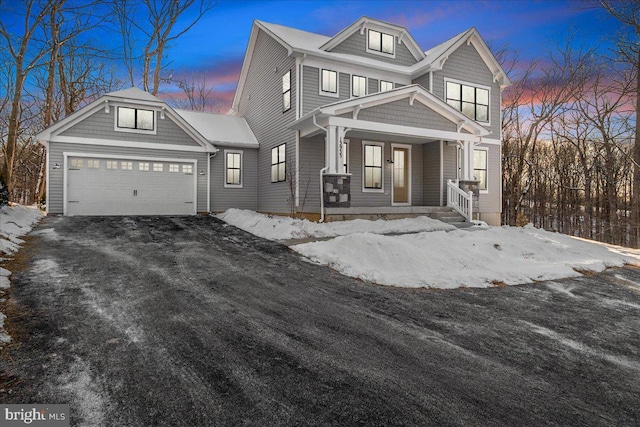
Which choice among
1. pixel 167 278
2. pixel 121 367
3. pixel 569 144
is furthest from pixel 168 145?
pixel 569 144

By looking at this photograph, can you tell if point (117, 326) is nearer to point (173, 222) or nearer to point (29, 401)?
point (29, 401)

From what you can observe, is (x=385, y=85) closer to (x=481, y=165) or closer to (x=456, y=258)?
(x=481, y=165)

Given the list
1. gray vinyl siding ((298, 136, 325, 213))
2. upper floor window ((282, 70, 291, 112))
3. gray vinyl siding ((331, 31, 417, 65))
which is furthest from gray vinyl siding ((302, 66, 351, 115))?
gray vinyl siding ((331, 31, 417, 65))

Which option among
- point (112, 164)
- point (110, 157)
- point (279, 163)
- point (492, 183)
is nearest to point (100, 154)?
point (110, 157)

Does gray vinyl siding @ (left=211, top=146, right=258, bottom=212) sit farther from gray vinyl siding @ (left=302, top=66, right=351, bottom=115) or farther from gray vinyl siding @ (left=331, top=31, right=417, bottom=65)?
gray vinyl siding @ (left=331, top=31, right=417, bottom=65)

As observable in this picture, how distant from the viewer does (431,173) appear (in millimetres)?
14633

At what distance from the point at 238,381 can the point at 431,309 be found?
307 cm

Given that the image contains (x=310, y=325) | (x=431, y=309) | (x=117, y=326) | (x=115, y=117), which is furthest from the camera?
(x=115, y=117)

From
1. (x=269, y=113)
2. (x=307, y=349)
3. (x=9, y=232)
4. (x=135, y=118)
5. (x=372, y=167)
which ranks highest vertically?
(x=269, y=113)

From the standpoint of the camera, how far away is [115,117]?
14.2 metres

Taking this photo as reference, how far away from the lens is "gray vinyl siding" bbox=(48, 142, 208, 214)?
13.1 m

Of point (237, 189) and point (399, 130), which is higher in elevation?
point (399, 130)

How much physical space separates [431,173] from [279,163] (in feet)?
21.3

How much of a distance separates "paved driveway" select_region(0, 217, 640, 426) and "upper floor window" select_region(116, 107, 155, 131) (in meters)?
9.72
